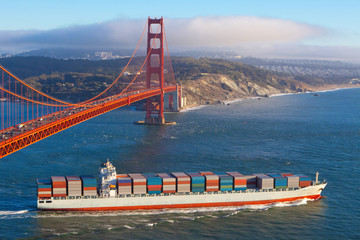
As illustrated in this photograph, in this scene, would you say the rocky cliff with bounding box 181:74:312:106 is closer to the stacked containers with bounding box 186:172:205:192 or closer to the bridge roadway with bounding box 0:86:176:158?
the bridge roadway with bounding box 0:86:176:158

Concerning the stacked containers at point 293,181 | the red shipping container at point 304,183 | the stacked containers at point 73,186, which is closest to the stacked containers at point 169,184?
the stacked containers at point 73,186

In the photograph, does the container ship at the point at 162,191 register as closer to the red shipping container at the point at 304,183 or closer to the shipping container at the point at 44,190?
the shipping container at the point at 44,190

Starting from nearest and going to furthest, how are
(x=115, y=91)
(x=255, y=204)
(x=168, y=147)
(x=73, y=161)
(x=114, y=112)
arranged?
(x=255, y=204) → (x=73, y=161) → (x=168, y=147) → (x=114, y=112) → (x=115, y=91)

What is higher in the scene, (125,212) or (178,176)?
(178,176)

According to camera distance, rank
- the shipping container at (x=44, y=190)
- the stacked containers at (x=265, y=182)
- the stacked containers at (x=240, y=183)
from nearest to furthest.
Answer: the shipping container at (x=44, y=190) → the stacked containers at (x=240, y=183) → the stacked containers at (x=265, y=182)

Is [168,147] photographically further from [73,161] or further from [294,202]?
[294,202]

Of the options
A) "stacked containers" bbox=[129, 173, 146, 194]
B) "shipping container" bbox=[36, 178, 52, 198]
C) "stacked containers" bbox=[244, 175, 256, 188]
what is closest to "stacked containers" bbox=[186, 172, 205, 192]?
"stacked containers" bbox=[129, 173, 146, 194]

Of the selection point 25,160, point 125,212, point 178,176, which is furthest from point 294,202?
point 25,160
